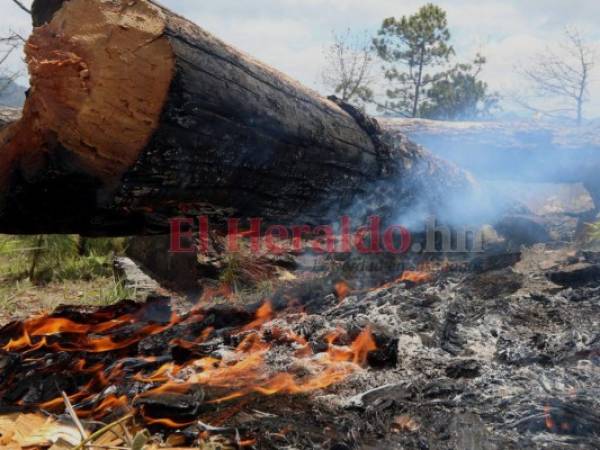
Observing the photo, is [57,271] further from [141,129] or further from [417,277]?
[141,129]

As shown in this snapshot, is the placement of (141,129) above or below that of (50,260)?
above

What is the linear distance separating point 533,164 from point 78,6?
6.87 metres

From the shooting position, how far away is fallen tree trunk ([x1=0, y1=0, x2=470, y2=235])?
6.85 ft

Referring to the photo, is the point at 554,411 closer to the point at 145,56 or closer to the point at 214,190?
the point at 214,190

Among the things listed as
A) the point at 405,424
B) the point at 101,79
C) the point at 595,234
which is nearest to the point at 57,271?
the point at 101,79

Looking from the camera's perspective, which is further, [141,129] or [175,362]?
[175,362]

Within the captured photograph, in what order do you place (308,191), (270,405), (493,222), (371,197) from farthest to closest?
(493,222) < (371,197) < (308,191) < (270,405)

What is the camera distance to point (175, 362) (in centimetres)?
281

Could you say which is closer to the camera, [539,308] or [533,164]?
[539,308]

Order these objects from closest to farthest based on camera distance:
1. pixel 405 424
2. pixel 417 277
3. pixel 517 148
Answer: pixel 405 424, pixel 417 277, pixel 517 148

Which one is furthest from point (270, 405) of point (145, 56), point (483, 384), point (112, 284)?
point (112, 284)

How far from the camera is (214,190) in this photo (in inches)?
101

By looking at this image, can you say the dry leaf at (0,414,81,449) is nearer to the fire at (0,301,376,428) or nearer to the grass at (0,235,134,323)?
the fire at (0,301,376,428)

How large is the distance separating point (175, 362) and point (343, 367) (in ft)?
3.07
